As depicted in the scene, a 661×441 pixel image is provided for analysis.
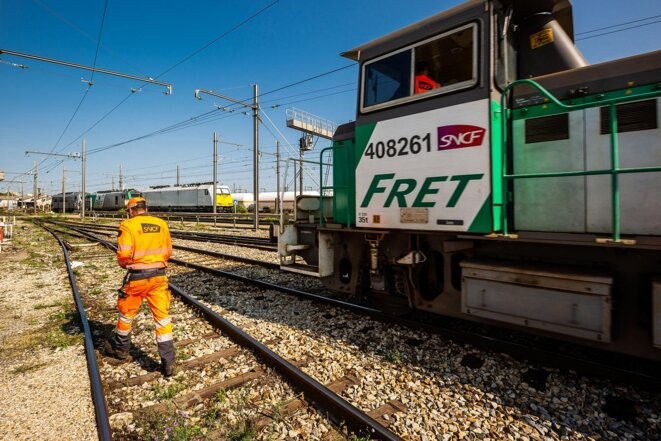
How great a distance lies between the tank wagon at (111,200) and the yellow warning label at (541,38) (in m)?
54.9

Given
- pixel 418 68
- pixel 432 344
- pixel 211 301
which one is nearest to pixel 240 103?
pixel 211 301

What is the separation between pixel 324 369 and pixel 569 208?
3.10 m

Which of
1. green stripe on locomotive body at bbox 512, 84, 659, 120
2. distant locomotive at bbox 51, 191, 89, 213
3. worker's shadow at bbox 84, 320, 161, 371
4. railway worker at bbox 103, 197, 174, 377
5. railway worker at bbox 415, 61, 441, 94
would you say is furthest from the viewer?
distant locomotive at bbox 51, 191, 89, 213

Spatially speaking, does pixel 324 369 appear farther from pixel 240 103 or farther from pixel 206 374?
pixel 240 103

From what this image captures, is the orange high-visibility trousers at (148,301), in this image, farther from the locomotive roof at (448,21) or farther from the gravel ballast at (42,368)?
the locomotive roof at (448,21)

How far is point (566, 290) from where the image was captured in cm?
338

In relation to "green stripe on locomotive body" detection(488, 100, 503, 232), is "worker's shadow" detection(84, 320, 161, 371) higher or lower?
lower

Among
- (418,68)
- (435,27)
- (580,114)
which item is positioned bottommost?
(580,114)

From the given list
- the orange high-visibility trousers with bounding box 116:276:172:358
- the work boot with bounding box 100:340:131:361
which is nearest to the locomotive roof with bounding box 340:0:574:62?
the orange high-visibility trousers with bounding box 116:276:172:358

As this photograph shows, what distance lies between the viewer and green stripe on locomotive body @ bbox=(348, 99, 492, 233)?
12.9ft

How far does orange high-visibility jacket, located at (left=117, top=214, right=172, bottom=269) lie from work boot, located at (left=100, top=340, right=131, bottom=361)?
1113 millimetres

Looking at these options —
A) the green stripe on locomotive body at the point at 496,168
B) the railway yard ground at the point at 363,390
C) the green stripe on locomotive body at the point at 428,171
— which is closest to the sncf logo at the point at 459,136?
the green stripe on locomotive body at the point at 428,171

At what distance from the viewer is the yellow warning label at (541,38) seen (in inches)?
168

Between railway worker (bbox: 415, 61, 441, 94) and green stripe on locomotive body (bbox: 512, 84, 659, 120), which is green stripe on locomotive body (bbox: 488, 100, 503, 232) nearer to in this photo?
green stripe on locomotive body (bbox: 512, 84, 659, 120)
